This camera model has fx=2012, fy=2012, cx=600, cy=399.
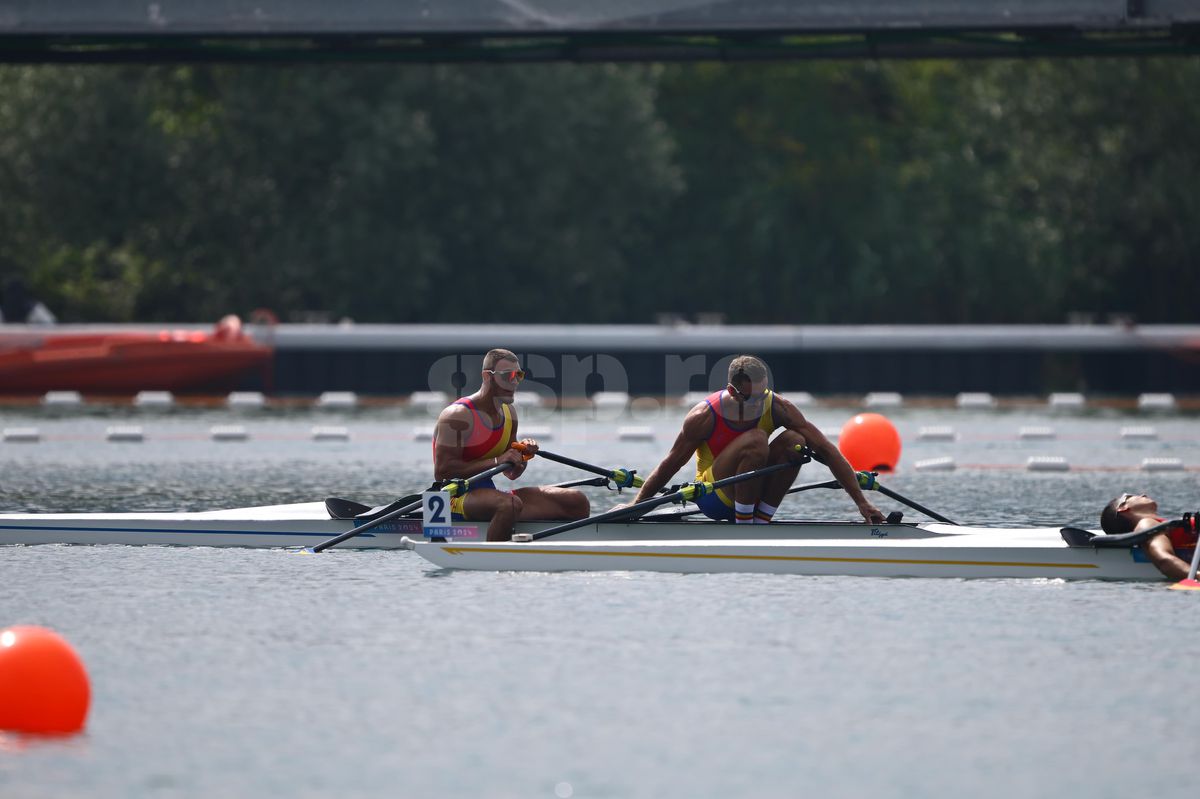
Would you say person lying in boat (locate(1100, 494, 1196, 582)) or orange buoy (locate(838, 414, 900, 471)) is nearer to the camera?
person lying in boat (locate(1100, 494, 1196, 582))

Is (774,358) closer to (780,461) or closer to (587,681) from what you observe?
(780,461)

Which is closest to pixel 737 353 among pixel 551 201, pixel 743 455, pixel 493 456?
pixel 551 201

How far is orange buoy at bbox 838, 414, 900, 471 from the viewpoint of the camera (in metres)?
20.1

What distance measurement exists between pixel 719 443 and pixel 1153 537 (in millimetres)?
2843

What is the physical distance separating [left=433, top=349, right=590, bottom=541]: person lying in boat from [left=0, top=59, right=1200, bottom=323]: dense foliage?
A: 1174 inches

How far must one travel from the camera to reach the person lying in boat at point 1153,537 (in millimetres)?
11758

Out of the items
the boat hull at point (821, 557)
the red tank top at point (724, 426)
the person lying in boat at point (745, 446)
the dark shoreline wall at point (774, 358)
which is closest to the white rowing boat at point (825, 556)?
the boat hull at point (821, 557)

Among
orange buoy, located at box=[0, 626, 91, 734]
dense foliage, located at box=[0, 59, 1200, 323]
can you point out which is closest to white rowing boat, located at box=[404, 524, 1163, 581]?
orange buoy, located at box=[0, 626, 91, 734]

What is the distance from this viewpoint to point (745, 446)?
1302 centimetres

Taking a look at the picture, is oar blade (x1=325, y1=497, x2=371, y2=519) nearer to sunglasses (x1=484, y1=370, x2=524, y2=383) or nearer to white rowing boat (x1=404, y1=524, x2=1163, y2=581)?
white rowing boat (x1=404, y1=524, x2=1163, y2=581)

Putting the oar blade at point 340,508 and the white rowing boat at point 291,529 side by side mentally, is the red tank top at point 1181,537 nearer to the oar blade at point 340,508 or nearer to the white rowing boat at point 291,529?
the white rowing boat at point 291,529

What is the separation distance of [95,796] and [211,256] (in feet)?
130

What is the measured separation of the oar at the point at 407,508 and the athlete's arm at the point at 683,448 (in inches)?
35.9

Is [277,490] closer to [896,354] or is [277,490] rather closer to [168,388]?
[168,388]
